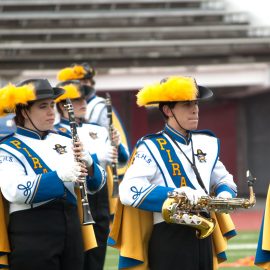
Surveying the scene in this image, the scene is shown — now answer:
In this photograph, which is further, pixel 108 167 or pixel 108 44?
pixel 108 44

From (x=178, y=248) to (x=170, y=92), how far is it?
0.93 metres

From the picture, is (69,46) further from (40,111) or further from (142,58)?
(40,111)

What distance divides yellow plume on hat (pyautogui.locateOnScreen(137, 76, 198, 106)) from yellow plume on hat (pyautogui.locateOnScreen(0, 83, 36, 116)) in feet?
2.20

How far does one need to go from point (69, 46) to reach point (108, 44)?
2.86ft

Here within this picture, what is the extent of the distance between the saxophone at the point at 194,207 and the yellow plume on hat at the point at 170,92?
64cm

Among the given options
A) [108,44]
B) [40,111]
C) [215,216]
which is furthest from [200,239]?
[108,44]

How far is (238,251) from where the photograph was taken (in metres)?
12.2

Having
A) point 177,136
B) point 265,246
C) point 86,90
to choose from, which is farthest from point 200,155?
point 86,90

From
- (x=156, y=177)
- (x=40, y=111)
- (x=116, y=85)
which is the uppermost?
(x=116, y=85)

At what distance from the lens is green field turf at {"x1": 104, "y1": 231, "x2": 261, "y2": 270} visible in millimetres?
10889

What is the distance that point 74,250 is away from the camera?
5801 mm

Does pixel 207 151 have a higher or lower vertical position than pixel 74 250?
higher

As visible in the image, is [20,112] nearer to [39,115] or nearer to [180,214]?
[39,115]

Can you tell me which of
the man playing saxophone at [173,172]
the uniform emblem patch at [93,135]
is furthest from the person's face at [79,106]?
the man playing saxophone at [173,172]
